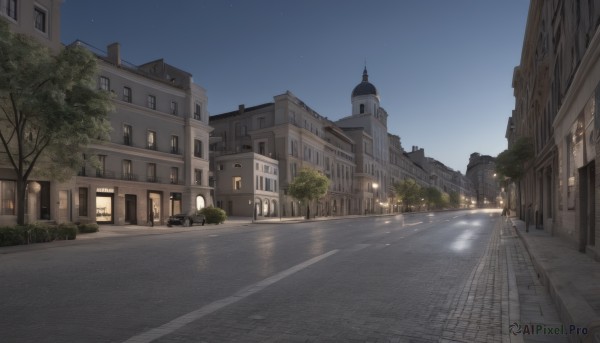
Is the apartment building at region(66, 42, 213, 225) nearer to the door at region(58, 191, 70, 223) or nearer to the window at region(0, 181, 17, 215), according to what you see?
the door at region(58, 191, 70, 223)

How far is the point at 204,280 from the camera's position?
9.19 m

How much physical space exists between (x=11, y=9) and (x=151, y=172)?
1872 cm

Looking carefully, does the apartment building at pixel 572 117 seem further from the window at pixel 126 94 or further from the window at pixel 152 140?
the window at pixel 126 94

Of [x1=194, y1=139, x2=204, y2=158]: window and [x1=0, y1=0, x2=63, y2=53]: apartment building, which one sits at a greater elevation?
[x1=0, y1=0, x2=63, y2=53]: apartment building

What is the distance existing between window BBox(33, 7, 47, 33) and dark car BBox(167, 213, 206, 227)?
16360 mm

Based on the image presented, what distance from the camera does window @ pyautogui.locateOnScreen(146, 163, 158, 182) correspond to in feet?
133

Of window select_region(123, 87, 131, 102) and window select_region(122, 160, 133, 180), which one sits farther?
window select_region(123, 87, 131, 102)

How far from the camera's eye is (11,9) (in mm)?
24891

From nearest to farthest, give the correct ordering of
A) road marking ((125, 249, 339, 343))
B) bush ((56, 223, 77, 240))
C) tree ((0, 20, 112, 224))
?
road marking ((125, 249, 339, 343)) < tree ((0, 20, 112, 224)) < bush ((56, 223, 77, 240))

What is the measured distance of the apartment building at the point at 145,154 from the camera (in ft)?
117

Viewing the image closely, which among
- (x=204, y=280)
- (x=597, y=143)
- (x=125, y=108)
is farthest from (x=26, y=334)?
(x=125, y=108)

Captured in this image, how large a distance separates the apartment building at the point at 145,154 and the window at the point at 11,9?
9.80 m

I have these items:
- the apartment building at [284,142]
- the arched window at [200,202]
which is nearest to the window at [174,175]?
the arched window at [200,202]

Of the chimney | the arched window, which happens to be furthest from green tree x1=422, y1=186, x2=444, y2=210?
the chimney
